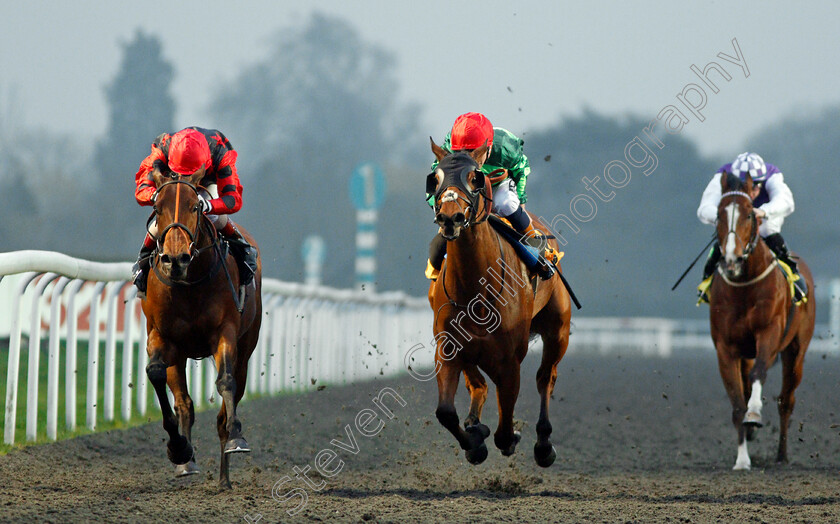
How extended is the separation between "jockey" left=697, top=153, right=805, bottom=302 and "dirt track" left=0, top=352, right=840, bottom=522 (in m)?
1.38

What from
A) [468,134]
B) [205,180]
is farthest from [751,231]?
[205,180]

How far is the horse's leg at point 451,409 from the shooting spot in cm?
497

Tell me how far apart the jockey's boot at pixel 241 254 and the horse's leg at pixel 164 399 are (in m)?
0.62

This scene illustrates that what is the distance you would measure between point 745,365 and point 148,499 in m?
4.46

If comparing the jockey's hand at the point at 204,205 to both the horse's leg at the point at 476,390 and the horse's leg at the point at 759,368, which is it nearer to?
the horse's leg at the point at 476,390

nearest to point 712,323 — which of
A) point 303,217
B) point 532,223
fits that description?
point 532,223

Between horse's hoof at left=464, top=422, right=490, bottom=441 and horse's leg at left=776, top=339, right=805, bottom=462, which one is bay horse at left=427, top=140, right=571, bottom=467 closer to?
horse's hoof at left=464, top=422, right=490, bottom=441

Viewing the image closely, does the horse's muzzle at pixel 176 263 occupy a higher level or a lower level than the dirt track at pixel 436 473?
higher

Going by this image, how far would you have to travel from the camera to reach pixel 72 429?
21.9 ft

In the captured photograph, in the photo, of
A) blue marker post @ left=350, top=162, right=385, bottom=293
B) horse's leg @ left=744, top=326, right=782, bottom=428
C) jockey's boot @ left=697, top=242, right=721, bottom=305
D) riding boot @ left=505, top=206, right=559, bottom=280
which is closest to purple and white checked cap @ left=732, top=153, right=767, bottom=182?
jockey's boot @ left=697, top=242, right=721, bottom=305

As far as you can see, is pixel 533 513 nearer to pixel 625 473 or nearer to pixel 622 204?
pixel 625 473

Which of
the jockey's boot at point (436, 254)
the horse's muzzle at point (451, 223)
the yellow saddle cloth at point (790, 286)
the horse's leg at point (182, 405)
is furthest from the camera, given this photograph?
the yellow saddle cloth at point (790, 286)

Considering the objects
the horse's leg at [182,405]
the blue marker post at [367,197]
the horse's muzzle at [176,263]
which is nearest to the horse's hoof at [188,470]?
the horse's leg at [182,405]

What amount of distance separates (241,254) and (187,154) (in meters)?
0.67
